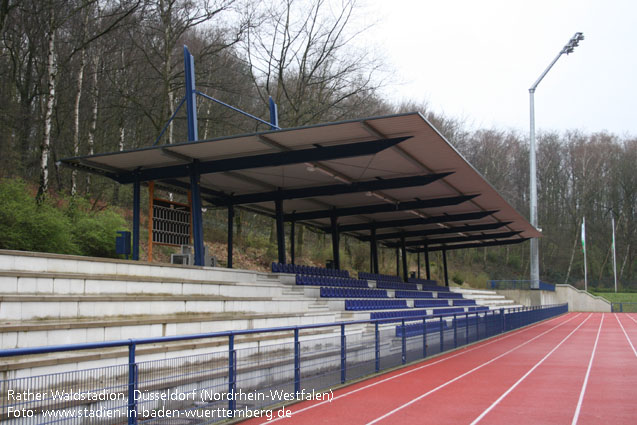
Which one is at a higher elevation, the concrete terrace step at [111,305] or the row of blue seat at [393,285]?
the concrete terrace step at [111,305]

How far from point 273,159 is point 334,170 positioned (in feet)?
10.9

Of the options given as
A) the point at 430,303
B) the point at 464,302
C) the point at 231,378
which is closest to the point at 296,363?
the point at 231,378

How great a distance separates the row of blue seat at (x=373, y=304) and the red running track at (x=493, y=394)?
463 centimetres

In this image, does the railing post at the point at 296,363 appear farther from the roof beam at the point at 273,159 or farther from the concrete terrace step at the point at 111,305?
the roof beam at the point at 273,159

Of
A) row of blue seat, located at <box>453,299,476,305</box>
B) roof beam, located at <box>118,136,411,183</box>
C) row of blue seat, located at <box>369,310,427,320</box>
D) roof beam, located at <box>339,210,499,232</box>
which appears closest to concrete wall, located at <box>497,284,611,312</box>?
row of blue seat, located at <box>453,299,476,305</box>

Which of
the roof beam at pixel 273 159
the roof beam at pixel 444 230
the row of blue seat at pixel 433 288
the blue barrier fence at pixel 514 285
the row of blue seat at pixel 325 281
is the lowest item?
the blue barrier fence at pixel 514 285

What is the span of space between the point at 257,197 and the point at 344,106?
12.7 meters

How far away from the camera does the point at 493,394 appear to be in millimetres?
10234

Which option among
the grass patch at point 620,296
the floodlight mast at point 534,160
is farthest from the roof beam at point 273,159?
the grass patch at point 620,296

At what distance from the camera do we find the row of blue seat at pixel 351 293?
2081 centimetres

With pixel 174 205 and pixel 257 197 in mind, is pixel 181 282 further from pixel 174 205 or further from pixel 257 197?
pixel 257 197

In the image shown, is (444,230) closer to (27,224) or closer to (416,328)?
(416,328)

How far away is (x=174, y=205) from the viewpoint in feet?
67.7

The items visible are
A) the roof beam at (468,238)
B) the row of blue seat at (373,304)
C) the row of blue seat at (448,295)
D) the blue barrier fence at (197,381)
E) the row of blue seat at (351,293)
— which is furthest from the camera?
the roof beam at (468,238)
